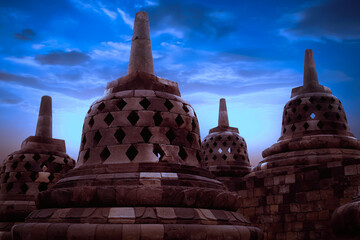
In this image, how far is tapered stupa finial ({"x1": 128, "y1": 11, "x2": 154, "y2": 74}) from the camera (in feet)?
25.4

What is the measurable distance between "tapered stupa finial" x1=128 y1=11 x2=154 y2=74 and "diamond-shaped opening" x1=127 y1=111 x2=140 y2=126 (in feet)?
3.91

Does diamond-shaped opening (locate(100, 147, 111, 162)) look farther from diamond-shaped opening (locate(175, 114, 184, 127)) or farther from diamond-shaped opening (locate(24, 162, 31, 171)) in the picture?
diamond-shaped opening (locate(24, 162, 31, 171))

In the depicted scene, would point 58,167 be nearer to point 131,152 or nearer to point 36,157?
point 36,157

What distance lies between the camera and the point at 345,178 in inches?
344

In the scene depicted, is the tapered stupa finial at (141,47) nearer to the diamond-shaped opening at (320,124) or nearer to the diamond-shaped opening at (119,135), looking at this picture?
the diamond-shaped opening at (119,135)

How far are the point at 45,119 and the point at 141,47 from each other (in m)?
7.20

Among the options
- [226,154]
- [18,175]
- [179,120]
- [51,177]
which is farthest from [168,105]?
[226,154]

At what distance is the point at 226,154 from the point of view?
1925cm

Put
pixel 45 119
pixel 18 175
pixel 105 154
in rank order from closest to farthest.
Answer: pixel 105 154 → pixel 18 175 → pixel 45 119

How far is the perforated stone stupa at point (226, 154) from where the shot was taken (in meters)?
18.8

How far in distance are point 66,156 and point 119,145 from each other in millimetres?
6934

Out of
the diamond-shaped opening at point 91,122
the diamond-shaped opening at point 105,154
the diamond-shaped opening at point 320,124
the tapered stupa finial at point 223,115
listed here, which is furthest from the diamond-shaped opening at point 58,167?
the tapered stupa finial at point 223,115

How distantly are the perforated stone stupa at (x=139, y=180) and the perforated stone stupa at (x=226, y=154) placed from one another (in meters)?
11.6

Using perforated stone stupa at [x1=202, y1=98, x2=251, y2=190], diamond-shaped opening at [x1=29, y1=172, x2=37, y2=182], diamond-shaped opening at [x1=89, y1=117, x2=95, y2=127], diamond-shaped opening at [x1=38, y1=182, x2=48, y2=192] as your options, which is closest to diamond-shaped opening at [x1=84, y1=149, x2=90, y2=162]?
diamond-shaped opening at [x1=89, y1=117, x2=95, y2=127]
